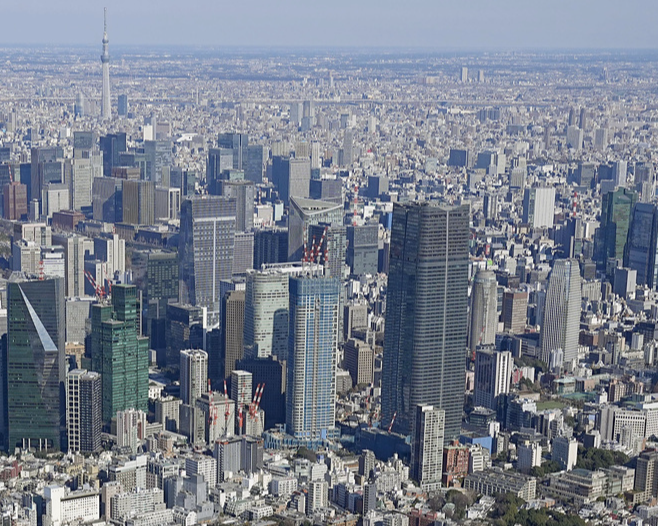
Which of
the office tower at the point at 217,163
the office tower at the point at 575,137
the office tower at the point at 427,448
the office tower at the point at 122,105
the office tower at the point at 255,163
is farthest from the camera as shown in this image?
the office tower at the point at 122,105

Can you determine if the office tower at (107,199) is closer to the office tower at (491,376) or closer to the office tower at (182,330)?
the office tower at (182,330)

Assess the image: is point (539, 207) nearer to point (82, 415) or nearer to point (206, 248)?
point (206, 248)

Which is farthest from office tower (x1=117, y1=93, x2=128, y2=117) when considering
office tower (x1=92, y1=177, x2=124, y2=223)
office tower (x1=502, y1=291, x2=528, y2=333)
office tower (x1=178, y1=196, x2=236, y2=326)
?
office tower (x1=502, y1=291, x2=528, y2=333)

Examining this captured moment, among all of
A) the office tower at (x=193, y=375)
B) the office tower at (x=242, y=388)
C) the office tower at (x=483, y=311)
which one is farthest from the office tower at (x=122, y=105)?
the office tower at (x=242, y=388)

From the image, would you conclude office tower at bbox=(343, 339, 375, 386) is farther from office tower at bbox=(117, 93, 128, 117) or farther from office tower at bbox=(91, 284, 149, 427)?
office tower at bbox=(117, 93, 128, 117)

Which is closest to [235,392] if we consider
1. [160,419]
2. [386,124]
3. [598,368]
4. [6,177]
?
[160,419]

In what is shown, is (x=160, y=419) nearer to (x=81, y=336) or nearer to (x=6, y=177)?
(x=81, y=336)

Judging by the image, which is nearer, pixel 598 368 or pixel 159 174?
pixel 598 368
